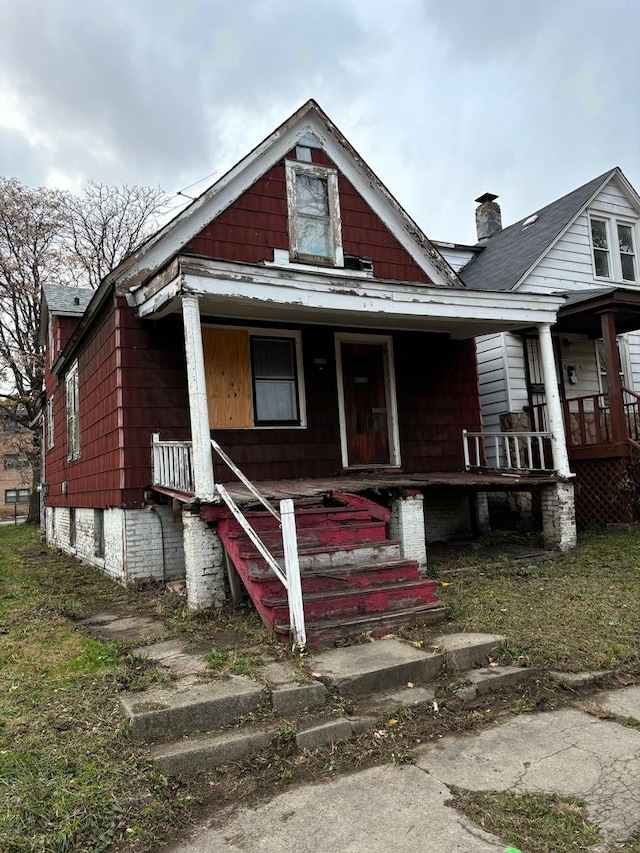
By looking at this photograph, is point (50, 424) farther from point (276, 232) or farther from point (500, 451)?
point (500, 451)

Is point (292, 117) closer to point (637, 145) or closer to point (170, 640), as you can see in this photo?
point (170, 640)

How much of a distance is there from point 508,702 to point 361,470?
6.08m

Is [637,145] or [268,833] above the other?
[637,145]

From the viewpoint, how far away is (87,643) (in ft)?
17.7

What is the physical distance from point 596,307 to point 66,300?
11.9m

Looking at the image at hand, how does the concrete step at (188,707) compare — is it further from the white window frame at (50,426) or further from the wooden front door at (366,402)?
the white window frame at (50,426)

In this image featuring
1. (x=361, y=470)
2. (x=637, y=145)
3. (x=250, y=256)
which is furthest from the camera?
(x=637, y=145)

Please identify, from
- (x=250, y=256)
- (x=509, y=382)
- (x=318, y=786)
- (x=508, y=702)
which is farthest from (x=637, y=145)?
(x=318, y=786)

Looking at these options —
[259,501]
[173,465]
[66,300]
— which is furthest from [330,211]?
[66,300]

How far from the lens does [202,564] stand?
21.3 feet

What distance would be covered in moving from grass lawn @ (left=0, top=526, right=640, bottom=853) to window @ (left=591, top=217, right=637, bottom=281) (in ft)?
26.3

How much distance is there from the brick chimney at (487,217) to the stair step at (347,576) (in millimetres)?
13538

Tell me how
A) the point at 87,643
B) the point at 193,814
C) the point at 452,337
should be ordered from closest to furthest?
the point at 193,814 < the point at 87,643 < the point at 452,337

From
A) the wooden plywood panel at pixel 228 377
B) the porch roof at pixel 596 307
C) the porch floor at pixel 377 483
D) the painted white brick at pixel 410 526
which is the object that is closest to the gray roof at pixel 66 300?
the wooden plywood panel at pixel 228 377
